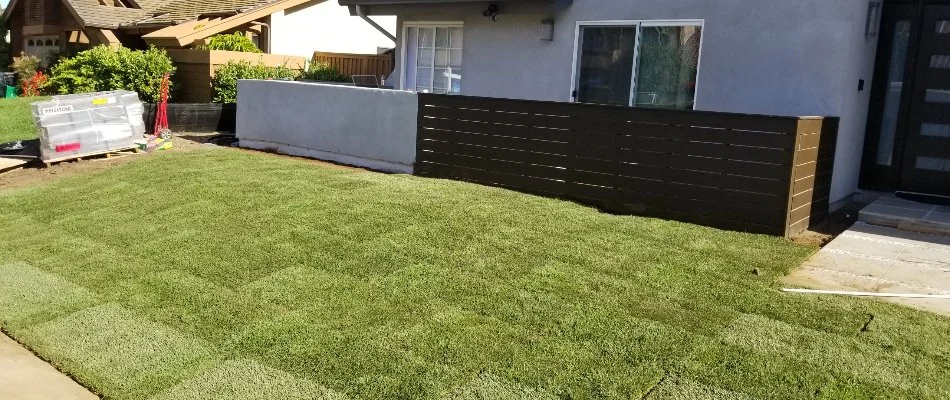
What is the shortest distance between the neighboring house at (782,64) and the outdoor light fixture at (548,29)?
22mm

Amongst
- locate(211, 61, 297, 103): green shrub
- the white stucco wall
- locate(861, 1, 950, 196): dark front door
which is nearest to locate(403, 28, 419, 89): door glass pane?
locate(211, 61, 297, 103): green shrub

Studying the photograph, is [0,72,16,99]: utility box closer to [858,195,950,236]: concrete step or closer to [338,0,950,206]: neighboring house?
[338,0,950,206]: neighboring house

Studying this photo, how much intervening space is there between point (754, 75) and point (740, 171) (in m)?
2.26

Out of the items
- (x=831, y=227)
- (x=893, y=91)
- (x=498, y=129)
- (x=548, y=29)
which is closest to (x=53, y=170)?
(x=498, y=129)

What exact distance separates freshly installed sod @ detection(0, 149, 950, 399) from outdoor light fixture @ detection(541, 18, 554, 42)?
321 centimetres

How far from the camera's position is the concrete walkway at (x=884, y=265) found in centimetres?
585

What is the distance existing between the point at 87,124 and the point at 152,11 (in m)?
12.8

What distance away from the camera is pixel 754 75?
9227 mm

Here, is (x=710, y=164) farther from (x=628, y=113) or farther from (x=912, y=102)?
(x=912, y=102)

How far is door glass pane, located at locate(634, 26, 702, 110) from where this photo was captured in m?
9.73

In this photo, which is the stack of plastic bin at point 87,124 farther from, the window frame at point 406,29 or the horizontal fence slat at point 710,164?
the horizontal fence slat at point 710,164

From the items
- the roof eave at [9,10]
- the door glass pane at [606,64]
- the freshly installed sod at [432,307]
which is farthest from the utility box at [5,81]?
the door glass pane at [606,64]

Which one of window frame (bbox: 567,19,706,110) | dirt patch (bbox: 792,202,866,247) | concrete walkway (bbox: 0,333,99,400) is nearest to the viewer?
concrete walkway (bbox: 0,333,99,400)

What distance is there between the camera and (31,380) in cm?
496
